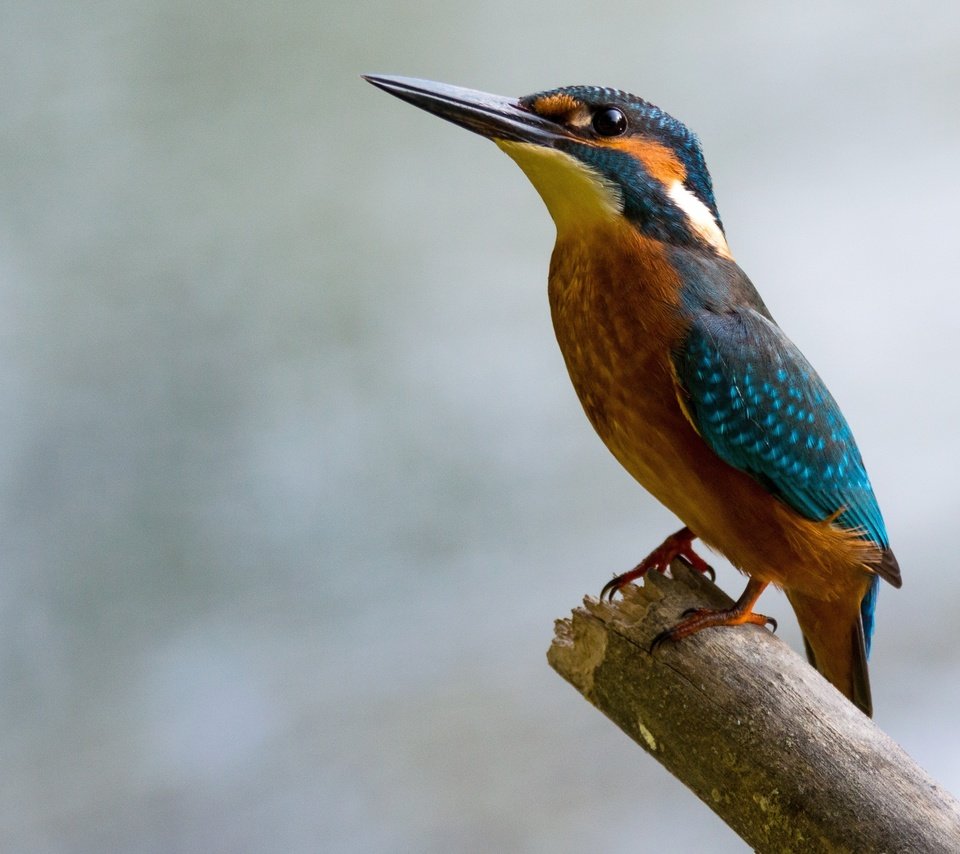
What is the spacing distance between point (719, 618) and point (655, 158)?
27.4 inches

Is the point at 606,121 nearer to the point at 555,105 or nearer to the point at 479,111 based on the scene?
the point at 555,105

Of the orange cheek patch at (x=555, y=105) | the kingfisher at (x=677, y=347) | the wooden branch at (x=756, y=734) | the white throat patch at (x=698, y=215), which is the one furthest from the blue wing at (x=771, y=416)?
the orange cheek patch at (x=555, y=105)

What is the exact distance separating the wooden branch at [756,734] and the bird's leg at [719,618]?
0.04 ft

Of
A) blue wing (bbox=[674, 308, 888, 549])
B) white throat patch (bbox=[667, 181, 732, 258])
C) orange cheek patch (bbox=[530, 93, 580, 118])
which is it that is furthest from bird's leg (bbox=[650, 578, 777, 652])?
orange cheek patch (bbox=[530, 93, 580, 118])

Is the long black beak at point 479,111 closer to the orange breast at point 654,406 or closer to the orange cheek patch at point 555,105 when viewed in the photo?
the orange cheek patch at point 555,105

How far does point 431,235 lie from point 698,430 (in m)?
1.50

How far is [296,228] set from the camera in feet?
10.0

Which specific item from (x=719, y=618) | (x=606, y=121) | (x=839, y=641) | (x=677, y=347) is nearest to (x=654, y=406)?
(x=677, y=347)

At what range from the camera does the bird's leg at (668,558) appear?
6.49ft

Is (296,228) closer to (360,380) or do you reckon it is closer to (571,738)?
(360,380)

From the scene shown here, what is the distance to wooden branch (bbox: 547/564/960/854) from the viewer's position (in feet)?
4.81

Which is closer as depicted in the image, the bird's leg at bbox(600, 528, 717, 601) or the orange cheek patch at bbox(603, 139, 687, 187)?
the orange cheek patch at bbox(603, 139, 687, 187)

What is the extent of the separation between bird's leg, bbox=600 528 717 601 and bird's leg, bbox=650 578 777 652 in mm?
171

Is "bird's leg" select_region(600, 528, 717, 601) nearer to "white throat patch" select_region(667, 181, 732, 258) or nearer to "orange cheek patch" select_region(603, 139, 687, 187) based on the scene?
"white throat patch" select_region(667, 181, 732, 258)
